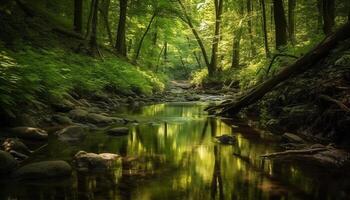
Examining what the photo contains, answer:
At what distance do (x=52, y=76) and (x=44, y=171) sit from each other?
5758mm

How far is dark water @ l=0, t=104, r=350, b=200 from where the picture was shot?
4223 mm

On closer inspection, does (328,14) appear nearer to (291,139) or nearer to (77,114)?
(291,139)

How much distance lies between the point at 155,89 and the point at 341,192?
2090 centimetres

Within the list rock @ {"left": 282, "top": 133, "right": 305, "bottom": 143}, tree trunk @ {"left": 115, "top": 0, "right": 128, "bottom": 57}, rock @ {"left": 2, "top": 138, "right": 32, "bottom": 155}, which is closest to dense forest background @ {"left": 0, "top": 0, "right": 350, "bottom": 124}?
tree trunk @ {"left": 115, "top": 0, "right": 128, "bottom": 57}

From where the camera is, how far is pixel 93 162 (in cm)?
535

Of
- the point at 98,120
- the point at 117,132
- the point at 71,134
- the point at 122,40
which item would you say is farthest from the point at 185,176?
the point at 122,40

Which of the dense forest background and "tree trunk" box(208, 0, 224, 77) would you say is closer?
the dense forest background

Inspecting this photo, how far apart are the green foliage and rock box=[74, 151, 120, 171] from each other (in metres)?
2.08

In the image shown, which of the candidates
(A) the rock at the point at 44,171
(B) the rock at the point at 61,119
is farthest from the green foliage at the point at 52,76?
(A) the rock at the point at 44,171

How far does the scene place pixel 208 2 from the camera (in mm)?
34375

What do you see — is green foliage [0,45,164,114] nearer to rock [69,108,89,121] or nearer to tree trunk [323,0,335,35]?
rock [69,108,89,121]

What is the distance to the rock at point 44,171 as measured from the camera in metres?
4.62

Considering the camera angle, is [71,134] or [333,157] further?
[71,134]

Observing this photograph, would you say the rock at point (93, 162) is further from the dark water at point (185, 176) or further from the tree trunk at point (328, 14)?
the tree trunk at point (328, 14)
